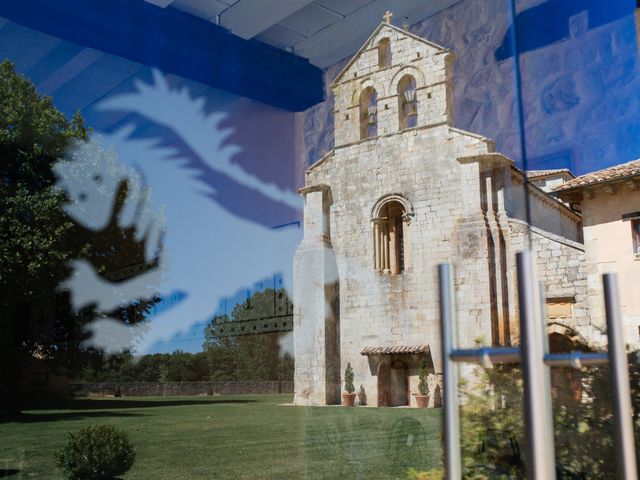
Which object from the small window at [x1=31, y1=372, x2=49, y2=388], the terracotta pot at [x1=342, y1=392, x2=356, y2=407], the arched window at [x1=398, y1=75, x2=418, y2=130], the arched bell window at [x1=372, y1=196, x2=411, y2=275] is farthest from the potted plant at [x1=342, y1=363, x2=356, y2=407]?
the small window at [x1=31, y1=372, x2=49, y2=388]

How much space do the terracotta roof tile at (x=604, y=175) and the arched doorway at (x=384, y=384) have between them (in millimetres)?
1258

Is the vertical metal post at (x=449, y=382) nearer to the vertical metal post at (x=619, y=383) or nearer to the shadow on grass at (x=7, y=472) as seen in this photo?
the vertical metal post at (x=619, y=383)

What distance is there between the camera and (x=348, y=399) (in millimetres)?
3738

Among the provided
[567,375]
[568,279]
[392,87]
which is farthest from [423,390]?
[392,87]

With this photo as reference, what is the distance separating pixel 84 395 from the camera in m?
4.36

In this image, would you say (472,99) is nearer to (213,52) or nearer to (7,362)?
(213,52)

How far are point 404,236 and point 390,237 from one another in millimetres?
90

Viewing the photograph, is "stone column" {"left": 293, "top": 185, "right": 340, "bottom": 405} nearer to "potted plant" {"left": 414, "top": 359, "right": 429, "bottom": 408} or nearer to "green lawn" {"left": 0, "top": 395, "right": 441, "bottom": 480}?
"green lawn" {"left": 0, "top": 395, "right": 441, "bottom": 480}

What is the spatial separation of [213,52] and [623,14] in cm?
241

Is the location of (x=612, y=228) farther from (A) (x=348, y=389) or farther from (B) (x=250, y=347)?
(B) (x=250, y=347)

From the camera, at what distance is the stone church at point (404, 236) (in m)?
3.32

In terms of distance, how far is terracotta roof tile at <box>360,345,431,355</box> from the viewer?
3.55 meters

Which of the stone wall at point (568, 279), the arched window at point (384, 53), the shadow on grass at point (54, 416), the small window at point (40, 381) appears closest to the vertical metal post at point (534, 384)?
the stone wall at point (568, 279)

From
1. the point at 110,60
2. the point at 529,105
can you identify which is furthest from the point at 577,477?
the point at 110,60
